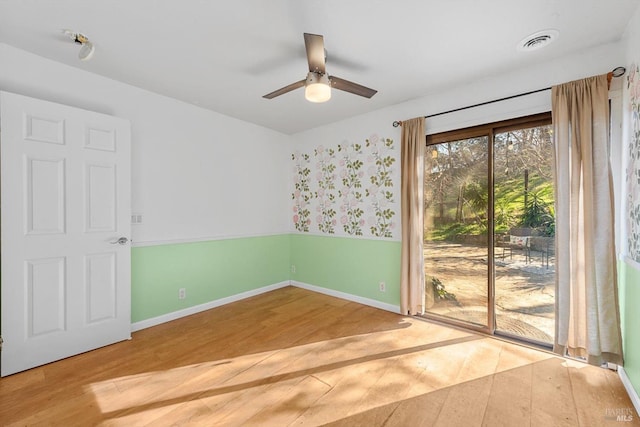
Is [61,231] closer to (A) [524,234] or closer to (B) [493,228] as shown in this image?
(B) [493,228]

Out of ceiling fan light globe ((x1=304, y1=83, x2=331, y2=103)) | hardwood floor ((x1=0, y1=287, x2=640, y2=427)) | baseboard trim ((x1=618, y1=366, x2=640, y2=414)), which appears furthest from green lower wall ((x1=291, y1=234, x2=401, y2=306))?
ceiling fan light globe ((x1=304, y1=83, x2=331, y2=103))

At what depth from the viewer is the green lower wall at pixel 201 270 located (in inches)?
115

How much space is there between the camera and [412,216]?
3.01 metres

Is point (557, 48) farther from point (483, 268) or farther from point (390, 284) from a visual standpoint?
point (390, 284)

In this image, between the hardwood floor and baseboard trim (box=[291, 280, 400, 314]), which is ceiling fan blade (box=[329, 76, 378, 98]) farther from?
baseboard trim (box=[291, 280, 400, 314])

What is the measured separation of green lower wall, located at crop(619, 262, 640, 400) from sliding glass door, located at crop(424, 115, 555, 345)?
1.48 ft

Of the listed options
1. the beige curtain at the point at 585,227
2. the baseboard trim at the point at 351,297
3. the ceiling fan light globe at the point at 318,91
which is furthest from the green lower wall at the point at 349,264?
the ceiling fan light globe at the point at 318,91

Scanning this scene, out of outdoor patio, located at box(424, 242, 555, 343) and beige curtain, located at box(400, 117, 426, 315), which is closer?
outdoor patio, located at box(424, 242, 555, 343)

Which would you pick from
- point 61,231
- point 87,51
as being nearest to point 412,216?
point 87,51

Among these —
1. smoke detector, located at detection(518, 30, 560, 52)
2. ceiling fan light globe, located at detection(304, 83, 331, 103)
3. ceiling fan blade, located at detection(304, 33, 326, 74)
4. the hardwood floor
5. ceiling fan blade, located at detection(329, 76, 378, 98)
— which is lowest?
the hardwood floor

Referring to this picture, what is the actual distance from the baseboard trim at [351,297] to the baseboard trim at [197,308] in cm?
39

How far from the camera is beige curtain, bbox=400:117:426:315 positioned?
3002 millimetres

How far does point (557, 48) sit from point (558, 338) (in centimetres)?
229

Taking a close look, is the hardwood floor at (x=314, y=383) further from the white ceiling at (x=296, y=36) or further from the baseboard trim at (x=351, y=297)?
the white ceiling at (x=296, y=36)
